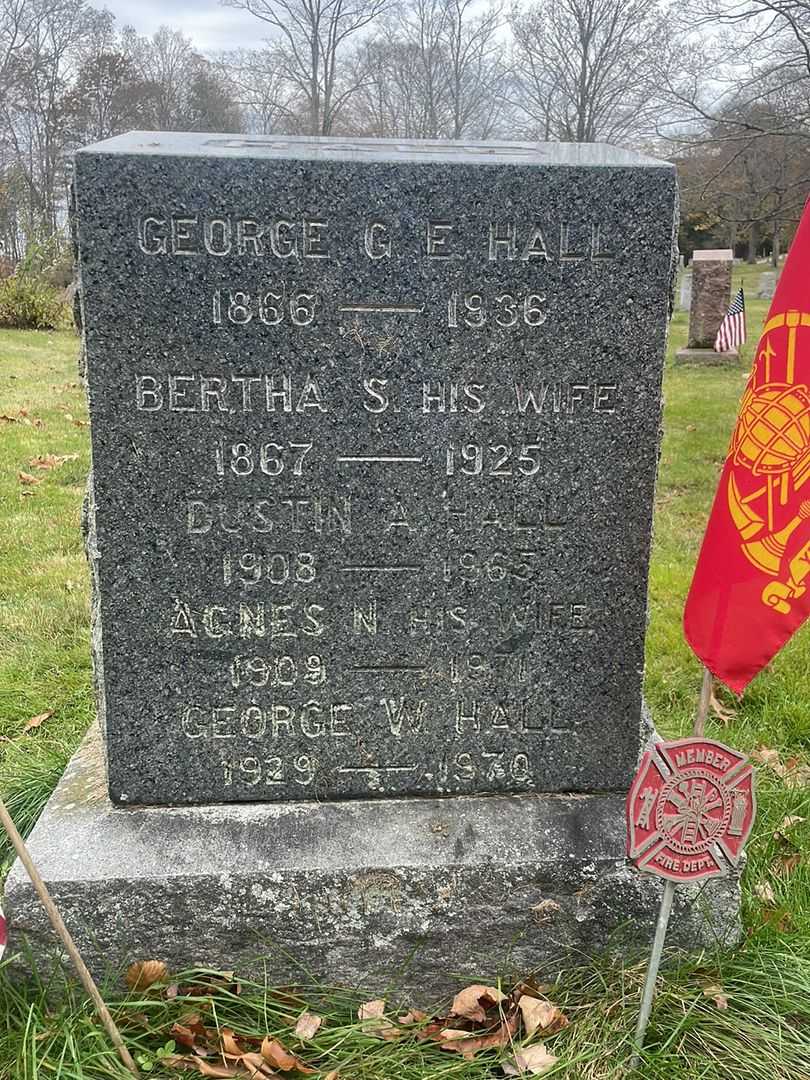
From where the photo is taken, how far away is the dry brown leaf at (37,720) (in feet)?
11.3

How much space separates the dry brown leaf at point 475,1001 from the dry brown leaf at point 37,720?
6.29 ft

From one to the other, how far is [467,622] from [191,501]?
80 cm

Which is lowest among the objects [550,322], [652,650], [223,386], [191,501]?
[652,650]

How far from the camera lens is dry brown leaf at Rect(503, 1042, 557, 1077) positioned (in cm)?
213

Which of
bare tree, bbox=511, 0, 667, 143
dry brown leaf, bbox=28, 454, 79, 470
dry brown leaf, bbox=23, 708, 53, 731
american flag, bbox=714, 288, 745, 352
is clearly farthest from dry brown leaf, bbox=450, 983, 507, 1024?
bare tree, bbox=511, 0, 667, 143

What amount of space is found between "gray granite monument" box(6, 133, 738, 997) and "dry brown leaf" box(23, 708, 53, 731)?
918mm

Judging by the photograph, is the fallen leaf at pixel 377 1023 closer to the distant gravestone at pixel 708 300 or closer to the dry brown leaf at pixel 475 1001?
the dry brown leaf at pixel 475 1001

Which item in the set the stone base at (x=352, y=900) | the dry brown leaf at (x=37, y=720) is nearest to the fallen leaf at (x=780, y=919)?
the stone base at (x=352, y=900)

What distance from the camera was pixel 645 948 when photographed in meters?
2.42

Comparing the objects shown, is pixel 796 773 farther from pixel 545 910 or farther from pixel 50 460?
pixel 50 460

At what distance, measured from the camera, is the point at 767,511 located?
2.02 meters

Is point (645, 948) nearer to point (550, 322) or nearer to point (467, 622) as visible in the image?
point (467, 622)

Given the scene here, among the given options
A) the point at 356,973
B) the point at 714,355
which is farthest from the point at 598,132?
the point at 356,973

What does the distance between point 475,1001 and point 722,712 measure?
1802 mm
